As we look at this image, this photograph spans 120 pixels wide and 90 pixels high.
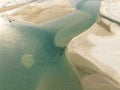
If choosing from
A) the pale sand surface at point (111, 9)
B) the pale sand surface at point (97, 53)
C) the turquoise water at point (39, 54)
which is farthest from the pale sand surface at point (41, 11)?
the pale sand surface at point (97, 53)

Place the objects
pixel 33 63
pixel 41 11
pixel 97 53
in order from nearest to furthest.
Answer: pixel 97 53, pixel 33 63, pixel 41 11

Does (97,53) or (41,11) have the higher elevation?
(97,53)

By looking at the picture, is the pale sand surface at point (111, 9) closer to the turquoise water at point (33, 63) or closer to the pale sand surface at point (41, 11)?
the pale sand surface at point (41, 11)

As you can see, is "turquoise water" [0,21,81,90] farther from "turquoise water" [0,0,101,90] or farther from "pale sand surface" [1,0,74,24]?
"pale sand surface" [1,0,74,24]

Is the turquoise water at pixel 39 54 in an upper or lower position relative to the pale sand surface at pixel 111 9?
upper

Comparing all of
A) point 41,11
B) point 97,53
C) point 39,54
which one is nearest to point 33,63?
point 39,54

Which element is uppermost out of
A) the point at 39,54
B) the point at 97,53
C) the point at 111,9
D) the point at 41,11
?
the point at 97,53

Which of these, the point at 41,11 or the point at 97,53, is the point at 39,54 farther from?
the point at 41,11

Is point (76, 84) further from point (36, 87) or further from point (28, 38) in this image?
point (28, 38)
